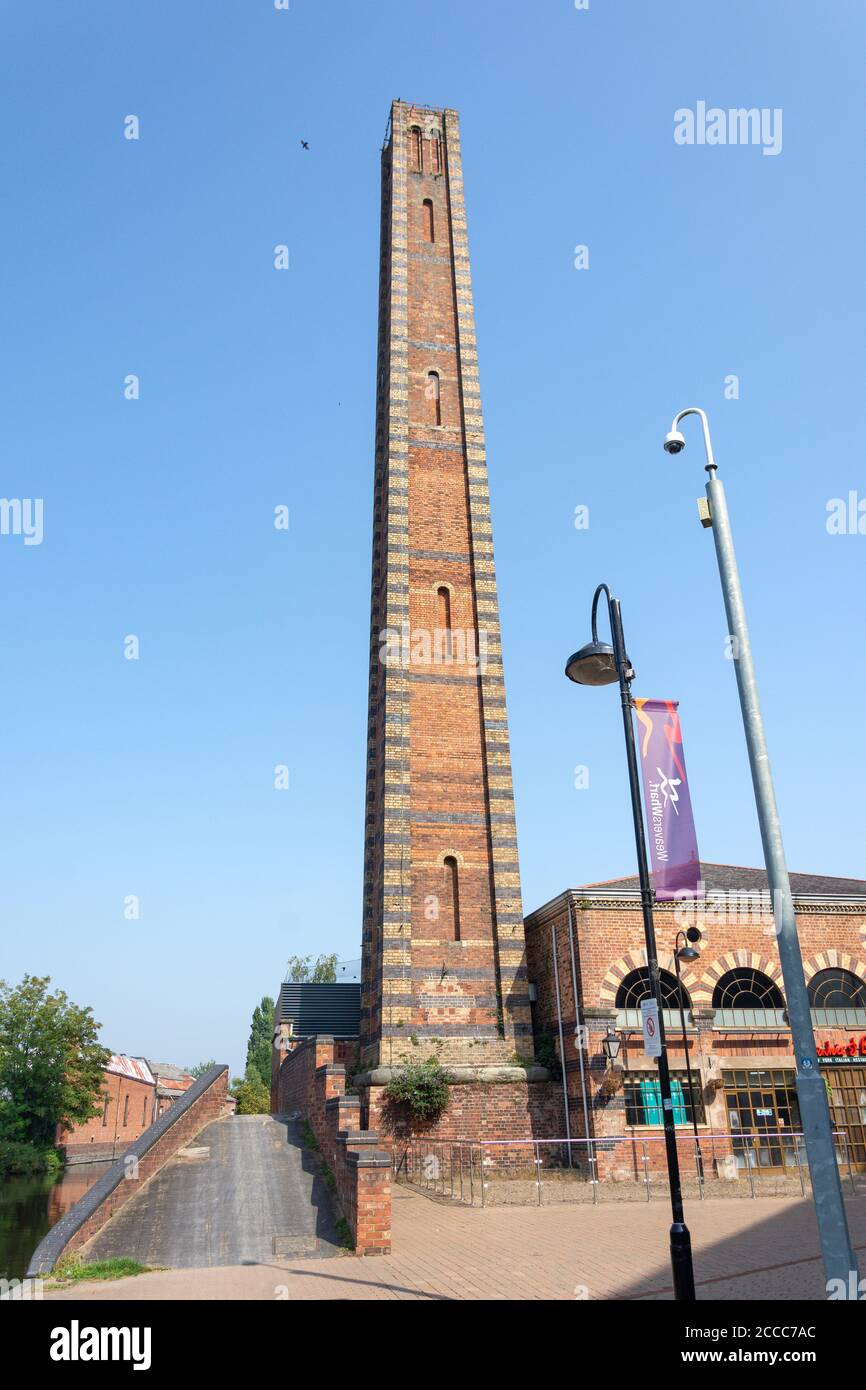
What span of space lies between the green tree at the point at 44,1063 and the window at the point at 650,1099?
129 ft

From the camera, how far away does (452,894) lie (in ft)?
78.4

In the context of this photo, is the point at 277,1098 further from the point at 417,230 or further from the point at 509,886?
the point at 417,230

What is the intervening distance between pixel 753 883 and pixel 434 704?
10.7 metres

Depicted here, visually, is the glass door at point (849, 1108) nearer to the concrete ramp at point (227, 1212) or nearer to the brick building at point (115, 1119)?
the concrete ramp at point (227, 1212)

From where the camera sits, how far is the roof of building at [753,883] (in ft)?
81.6

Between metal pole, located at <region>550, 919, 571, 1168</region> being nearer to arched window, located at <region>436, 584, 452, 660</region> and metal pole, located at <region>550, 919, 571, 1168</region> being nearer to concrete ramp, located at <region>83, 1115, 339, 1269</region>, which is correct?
concrete ramp, located at <region>83, 1115, 339, 1269</region>

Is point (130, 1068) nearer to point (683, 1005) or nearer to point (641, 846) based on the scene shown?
point (683, 1005)

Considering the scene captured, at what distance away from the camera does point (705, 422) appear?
10.8 m

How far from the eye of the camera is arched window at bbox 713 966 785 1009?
2345 cm

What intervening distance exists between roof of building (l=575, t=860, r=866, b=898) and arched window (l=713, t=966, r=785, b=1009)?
2.22 meters

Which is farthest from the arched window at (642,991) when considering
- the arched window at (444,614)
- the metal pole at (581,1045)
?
the arched window at (444,614)

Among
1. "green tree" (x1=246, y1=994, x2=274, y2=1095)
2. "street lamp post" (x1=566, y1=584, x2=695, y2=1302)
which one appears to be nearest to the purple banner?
"street lamp post" (x1=566, y1=584, x2=695, y2=1302)

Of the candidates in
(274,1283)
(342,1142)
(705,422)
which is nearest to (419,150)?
(705,422)
